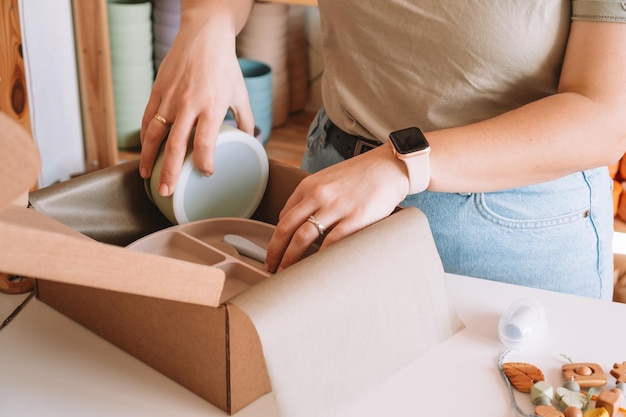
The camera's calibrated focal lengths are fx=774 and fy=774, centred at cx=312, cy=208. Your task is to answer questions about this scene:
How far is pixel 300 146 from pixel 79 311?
194 centimetres

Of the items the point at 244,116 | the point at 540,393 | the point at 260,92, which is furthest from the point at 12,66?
the point at 540,393

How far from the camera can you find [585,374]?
0.82 metres

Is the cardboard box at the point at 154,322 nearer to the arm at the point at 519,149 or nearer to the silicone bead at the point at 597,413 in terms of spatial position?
the arm at the point at 519,149

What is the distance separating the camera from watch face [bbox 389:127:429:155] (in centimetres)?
90

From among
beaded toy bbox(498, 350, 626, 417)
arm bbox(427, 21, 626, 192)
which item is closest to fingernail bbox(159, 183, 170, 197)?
arm bbox(427, 21, 626, 192)

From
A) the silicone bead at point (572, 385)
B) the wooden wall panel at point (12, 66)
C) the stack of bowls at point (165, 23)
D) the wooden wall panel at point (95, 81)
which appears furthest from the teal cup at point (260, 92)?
the silicone bead at point (572, 385)

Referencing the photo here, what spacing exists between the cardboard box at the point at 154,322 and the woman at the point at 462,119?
82 mm

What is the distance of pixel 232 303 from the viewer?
694 mm

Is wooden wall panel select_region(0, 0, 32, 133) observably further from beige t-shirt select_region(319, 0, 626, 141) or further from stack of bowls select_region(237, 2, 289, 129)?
beige t-shirt select_region(319, 0, 626, 141)

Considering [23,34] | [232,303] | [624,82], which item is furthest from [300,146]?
[232,303]

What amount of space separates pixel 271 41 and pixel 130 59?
1.61ft

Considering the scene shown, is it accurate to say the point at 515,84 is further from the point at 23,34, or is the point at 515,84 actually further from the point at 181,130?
the point at 23,34

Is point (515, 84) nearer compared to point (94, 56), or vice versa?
point (515, 84)

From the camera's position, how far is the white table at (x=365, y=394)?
77 centimetres
